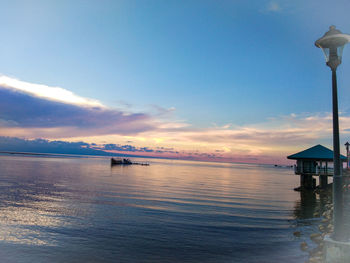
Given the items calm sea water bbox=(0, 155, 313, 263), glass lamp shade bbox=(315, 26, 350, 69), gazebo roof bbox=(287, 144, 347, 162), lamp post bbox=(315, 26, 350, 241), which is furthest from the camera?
gazebo roof bbox=(287, 144, 347, 162)

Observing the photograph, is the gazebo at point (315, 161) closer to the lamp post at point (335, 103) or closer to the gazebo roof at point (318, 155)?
the gazebo roof at point (318, 155)

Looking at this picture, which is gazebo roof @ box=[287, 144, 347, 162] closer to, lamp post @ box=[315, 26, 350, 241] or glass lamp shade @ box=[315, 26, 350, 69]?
lamp post @ box=[315, 26, 350, 241]

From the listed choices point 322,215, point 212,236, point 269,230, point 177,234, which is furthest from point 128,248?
point 322,215

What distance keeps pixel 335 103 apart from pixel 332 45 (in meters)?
1.37

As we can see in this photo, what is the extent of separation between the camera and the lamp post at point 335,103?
5.78 metres

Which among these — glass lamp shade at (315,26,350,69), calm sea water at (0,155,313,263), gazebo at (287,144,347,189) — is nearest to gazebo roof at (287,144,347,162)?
gazebo at (287,144,347,189)

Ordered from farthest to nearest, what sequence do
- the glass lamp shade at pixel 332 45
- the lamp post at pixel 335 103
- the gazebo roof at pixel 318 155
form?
the gazebo roof at pixel 318 155
the glass lamp shade at pixel 332 45
the lamp post at pixel 335 103

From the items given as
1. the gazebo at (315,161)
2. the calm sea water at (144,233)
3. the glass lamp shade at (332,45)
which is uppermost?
the glass lamp shade at (332,45)

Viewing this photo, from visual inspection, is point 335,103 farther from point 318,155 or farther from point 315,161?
point 315,161

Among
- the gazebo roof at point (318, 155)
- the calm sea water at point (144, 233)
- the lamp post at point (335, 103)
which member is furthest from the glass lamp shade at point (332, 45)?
the gazebo roof at point (318, 155)

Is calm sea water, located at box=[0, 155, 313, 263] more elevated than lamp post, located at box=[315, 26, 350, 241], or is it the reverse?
lamp post, located at box=[315, 26, 350, 241]

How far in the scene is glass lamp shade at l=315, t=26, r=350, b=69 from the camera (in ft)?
19.3

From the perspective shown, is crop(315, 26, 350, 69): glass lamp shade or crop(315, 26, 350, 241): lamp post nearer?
crop(315, 26, 350, 241): lamp post

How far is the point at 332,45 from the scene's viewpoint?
19.9 feet
